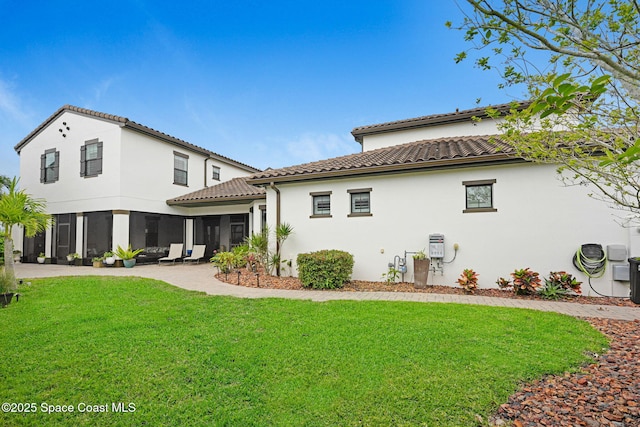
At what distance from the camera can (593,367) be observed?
3471 millimetres

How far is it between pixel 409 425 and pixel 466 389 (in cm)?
88

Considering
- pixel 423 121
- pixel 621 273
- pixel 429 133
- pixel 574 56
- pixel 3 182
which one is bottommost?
pixel 621 273

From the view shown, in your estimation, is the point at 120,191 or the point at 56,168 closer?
the point at 120,191

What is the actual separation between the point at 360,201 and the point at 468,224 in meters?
3.14

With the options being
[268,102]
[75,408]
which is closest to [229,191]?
[268,102]

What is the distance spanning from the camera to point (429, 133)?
1266 cm

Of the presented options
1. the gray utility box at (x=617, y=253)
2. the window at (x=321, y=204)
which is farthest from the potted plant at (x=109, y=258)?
the gray utility box at (x=617, y=253)

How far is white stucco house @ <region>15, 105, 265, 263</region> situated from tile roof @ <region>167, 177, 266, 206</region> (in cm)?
5

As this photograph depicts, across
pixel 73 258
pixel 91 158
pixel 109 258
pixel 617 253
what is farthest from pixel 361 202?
pixel 73 258

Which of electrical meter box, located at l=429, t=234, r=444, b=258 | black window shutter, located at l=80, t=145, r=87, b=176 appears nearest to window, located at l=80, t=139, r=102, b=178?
black window shutter, located at l=80, t=145, r=87, b=176

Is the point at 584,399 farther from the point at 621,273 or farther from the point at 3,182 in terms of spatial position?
the point at 3,182

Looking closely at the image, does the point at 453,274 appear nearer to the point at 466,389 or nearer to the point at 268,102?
the point at 466,389

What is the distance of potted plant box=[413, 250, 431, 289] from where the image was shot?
8.16 metres

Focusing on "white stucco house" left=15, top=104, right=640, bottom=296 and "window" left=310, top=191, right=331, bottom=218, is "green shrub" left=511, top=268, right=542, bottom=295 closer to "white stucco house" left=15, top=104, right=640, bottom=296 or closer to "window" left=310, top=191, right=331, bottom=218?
"white stucco house" left=15, top=104, right=640, bottom=296
